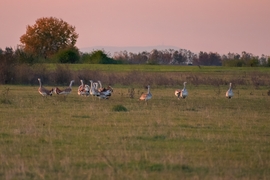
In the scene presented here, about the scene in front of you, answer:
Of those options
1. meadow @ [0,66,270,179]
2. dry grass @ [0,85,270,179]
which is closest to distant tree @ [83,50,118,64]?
meadow @ [0,66,270,179]

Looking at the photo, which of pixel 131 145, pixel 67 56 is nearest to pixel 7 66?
pixel 67 56

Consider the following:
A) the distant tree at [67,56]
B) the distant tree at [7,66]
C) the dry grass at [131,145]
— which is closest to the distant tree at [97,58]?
the distant tree at [67,56]

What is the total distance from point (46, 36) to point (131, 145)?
2798 inches

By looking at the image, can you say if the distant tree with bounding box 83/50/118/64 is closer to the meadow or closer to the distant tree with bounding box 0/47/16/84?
the distant tree with bounding box 0/47/16/84

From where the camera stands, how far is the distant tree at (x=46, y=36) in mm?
79812

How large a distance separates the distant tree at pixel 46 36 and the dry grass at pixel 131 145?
63235 millimetres

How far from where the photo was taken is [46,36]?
80.1 metres

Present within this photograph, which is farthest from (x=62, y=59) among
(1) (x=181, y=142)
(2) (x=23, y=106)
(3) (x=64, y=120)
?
(1) (x=181, y=142)

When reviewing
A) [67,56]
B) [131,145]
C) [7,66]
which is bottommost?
[131,145]

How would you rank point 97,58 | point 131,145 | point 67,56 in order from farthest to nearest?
point 97,58 < point 67,56 < point 131,145

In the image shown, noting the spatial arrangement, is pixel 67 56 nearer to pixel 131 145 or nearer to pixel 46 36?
pixel 46 36

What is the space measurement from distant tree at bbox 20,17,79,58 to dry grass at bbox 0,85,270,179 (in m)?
63.2

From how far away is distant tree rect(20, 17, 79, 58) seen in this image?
3142 inches

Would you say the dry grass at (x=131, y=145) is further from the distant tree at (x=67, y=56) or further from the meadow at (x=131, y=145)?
the distant tree at (x=67, y=56)
